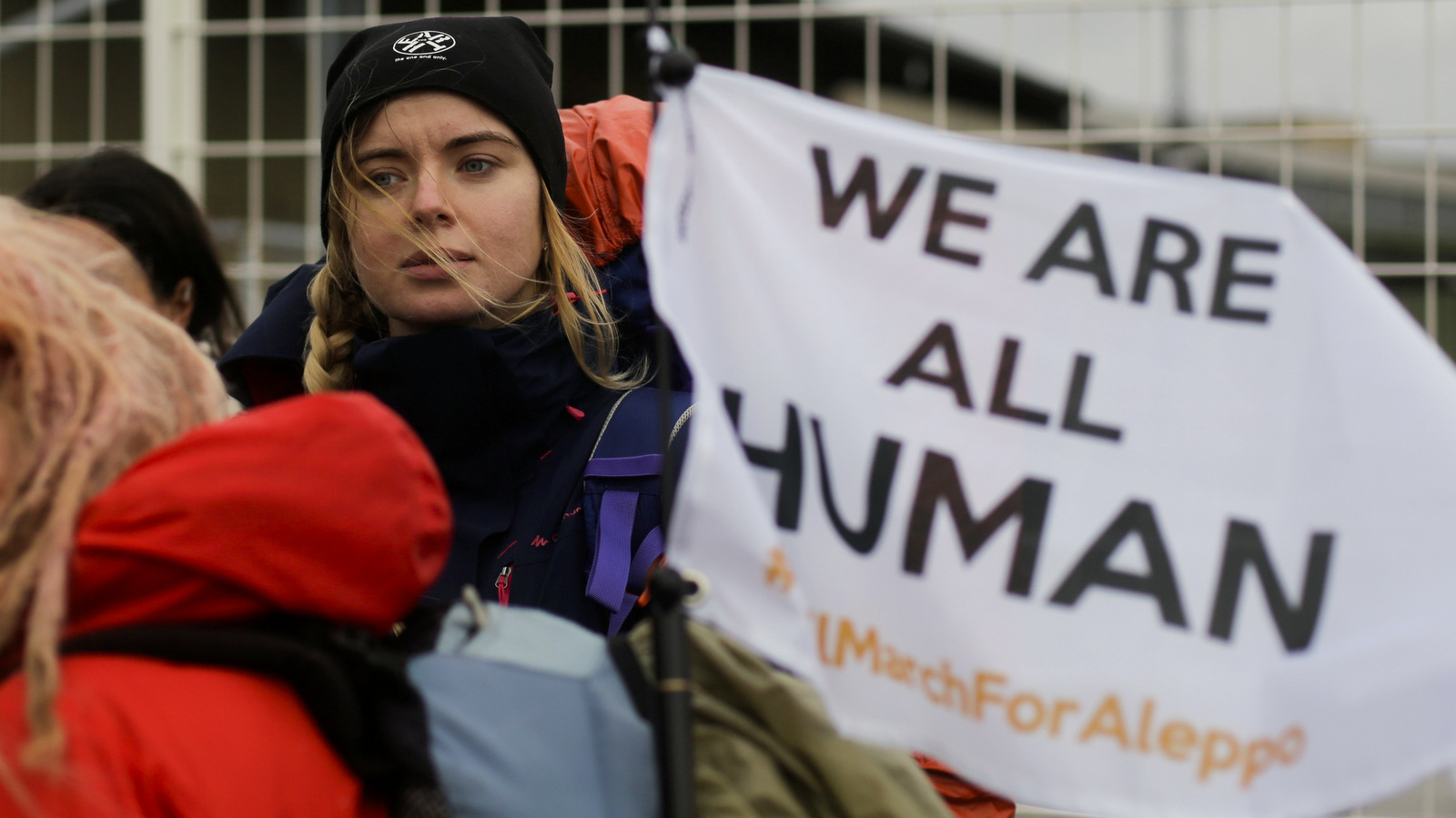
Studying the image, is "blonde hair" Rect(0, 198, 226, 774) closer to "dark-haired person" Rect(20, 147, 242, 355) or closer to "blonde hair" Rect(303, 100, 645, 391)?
"blonde hair" Rect(303, 100, 645, 391)

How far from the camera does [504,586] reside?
1737mm

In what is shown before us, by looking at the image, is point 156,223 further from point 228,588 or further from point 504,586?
point 228,588

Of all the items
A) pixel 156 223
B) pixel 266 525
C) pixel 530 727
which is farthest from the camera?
pixel 156 223

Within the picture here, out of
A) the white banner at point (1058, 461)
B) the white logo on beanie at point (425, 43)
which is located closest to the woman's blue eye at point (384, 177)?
the white logo on beanie at point (425, 43)

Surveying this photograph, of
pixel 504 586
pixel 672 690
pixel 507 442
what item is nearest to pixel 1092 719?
pixel 672 690

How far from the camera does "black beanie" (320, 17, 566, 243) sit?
1.84 m

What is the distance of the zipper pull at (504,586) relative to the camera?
5.66ft

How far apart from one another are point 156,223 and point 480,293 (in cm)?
119

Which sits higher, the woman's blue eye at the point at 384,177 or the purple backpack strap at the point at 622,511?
the woman's blue eye at the point at 384,177

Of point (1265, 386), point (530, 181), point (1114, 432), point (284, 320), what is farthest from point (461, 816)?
point (284, 320)

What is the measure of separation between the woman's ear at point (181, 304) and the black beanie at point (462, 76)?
886 millimetres

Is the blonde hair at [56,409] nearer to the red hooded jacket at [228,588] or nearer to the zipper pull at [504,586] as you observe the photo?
the red hooded jacket at [228,588]

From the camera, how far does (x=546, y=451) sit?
6.12 feet

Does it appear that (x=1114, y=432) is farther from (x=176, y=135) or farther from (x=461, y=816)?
(x=176, y=135)
